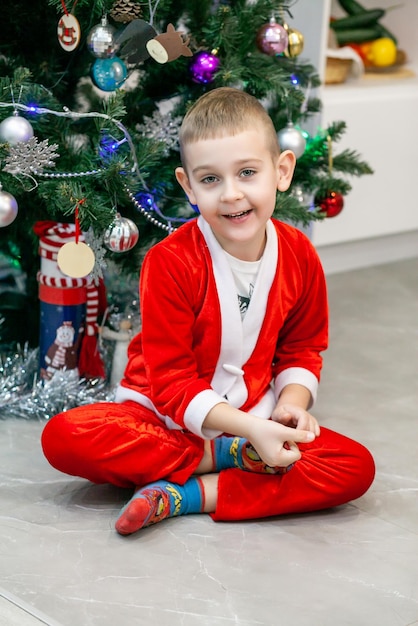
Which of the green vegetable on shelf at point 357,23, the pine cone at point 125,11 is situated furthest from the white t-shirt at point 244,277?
the green vegetable on shelf at point 357,23

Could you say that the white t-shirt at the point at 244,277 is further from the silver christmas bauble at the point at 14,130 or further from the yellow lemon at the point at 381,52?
the yellow lemon at the point at 381,52

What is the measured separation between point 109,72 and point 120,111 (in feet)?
0.33

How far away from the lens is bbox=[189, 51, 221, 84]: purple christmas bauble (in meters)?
1.73

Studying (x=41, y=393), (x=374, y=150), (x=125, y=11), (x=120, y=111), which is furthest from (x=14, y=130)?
(x=374, y=150)

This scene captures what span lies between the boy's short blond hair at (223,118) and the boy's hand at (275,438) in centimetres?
39

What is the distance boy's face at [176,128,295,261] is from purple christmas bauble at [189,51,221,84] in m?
0.36

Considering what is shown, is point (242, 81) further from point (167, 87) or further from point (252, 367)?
point (252, 367)

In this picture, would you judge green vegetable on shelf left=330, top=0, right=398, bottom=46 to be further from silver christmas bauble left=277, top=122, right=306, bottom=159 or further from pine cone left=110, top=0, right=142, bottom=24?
pine cone left=110, top=0, right=142, bottom=24

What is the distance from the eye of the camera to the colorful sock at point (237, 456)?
1.45m

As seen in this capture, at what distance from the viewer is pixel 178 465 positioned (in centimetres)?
146

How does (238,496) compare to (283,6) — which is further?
(283,6)

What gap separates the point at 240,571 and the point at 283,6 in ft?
3.31

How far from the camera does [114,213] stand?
5.27ft

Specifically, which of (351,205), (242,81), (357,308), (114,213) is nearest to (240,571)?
(114,213)
